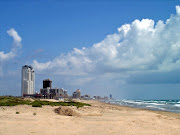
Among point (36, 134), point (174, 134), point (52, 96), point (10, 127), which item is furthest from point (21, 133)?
point (52, 96)

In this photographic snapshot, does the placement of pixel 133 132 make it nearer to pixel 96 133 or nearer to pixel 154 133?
pixel 154 133

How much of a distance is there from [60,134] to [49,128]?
1.88 metres

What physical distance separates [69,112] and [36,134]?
10582mm

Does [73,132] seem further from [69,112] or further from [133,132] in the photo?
[69,112]

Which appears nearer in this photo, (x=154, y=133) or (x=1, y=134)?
(x=1, y=134)

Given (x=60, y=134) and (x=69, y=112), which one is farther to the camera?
(x=69, y=112)

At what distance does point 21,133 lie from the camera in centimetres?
1296

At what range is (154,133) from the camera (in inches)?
574

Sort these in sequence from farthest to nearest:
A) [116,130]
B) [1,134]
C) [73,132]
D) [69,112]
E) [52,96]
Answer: [52,96], [69,112], [116,130], [73,132], [1,134]

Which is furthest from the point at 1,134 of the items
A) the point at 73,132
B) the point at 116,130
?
the point at 116,130

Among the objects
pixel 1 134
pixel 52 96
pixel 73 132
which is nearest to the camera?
pixel 1 134

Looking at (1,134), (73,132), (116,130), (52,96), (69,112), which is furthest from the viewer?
(52,96)

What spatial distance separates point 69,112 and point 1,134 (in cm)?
1140

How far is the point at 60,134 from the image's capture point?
43.3 ft
